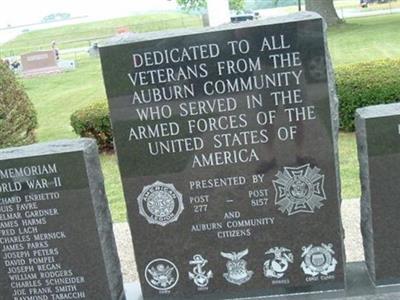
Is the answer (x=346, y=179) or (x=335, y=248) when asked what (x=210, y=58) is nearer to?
(x=335, y=248)

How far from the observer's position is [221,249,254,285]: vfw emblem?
4.34 m

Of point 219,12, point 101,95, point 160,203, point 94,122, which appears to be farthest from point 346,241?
point 101,95

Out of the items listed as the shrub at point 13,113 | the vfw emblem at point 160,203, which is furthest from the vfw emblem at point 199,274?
the shrub at point 13,113

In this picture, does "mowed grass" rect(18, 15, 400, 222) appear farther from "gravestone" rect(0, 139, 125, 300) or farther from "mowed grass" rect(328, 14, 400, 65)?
"gravestone" rect(0, 139, 125, 300)

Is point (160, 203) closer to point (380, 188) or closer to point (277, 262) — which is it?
Answer: point (277, 262)

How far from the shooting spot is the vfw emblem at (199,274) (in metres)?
4.38

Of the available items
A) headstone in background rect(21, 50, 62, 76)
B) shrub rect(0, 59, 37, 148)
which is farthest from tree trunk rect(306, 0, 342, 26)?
shrub rect(0, 59, 37, 148)

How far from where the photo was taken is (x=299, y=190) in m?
4.21

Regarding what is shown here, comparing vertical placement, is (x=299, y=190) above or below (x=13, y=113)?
above

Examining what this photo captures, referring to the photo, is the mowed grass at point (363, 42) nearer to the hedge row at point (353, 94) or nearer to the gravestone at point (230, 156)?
the hedge row at point (353, 94)

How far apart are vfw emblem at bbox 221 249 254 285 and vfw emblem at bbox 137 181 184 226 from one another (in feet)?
1.36

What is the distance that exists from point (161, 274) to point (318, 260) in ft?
3.31

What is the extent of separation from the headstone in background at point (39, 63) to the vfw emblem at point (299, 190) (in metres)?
27.7

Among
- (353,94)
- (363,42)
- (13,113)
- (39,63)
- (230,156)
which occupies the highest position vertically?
(230,156)
